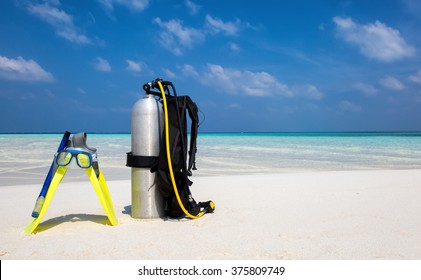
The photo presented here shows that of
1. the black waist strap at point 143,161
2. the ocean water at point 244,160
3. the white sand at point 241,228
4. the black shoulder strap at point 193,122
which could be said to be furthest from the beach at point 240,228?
the ocean water at point 244,160

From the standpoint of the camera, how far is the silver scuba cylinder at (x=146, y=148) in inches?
149

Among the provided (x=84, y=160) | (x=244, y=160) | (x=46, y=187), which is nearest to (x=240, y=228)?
(x=84, y=160)

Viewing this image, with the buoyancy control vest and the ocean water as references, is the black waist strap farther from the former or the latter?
the ocean water

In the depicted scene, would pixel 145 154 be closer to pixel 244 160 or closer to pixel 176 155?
pixel 176 155

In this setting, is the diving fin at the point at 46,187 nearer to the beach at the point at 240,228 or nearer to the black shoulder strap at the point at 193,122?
the beach at the point at 240,228

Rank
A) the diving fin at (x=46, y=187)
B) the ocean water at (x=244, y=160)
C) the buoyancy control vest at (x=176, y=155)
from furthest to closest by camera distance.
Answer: the ocean water at (x=244, y=160) < the buoyancy control vest at (x=176, y=155) < the diving fin at (x=46, y=187)

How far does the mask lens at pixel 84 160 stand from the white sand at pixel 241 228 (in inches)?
24.4

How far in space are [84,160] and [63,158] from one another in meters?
0.20

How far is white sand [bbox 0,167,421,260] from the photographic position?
8.95 feet

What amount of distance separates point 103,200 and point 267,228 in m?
1.64

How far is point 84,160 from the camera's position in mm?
3410

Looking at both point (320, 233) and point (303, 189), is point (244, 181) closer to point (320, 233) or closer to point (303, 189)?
point (303, 189)

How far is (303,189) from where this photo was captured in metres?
5.81
